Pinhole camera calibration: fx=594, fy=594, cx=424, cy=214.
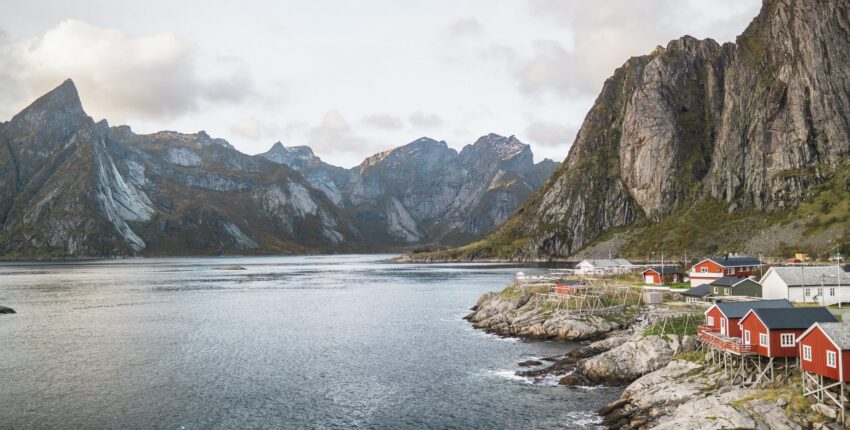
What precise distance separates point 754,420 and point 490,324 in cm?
6179

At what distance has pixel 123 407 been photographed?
183ft

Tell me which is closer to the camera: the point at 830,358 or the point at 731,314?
the point at 830,358

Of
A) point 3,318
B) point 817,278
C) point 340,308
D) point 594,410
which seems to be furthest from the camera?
point 340,308

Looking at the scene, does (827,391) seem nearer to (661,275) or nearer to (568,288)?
(568,288)

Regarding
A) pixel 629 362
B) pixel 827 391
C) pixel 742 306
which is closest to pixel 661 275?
pixel 629 362

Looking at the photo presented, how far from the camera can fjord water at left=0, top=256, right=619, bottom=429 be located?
52875 mm

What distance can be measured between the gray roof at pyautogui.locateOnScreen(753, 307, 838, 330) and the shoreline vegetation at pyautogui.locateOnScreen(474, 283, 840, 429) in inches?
175

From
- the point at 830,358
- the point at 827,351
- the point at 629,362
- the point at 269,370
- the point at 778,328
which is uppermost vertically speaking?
the point at 778,328

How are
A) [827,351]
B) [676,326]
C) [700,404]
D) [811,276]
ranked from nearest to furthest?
[827,351] → [700,404] → [676,326] → [811,276]

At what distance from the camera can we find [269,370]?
72.6 meters

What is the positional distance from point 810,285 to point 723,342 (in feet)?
136

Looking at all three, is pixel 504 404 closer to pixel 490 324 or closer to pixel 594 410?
pixel 594 410

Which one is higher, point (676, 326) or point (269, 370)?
point (676, 326)

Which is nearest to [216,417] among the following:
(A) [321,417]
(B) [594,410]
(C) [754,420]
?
(A) [321,417]
